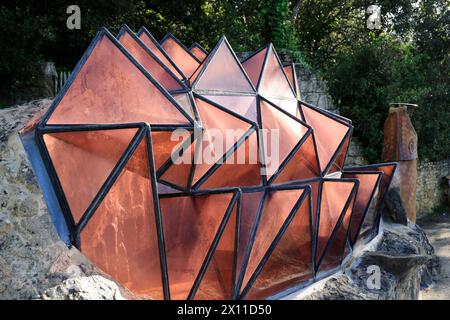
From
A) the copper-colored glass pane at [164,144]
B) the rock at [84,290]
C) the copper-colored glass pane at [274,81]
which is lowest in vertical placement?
the rock at [84,290]

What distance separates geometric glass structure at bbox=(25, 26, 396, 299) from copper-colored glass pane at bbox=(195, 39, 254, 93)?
0.01m

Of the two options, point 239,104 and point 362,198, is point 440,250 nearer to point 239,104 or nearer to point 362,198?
point 362,198

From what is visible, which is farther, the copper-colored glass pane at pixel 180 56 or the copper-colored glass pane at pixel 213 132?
the copper-colored glass pane at pixel 180 56

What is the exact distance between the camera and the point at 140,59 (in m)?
4.01

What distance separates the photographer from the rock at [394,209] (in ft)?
19.5

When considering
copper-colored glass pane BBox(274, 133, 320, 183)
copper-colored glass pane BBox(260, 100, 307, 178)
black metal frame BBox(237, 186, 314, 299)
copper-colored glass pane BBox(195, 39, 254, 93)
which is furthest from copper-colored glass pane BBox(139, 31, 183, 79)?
black metal frame BBox(237, 186, 314, 299)

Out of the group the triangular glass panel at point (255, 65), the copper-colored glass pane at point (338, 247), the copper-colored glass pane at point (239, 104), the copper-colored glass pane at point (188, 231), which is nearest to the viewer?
the copper-colored glass pane at point (188, 231)

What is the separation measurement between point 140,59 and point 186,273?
1.81 metres

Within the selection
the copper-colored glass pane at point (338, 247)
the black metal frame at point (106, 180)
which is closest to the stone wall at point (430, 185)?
the copper-colored glass pane at point (338, 247)

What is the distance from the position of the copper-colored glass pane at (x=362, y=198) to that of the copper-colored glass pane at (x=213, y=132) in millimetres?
1759

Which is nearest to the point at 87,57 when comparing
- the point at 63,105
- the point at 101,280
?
the point at 63,105

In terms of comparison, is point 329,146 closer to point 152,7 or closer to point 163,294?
point 163,294

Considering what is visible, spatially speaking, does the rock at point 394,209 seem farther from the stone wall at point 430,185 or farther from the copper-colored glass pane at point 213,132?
the stone wall at point 430,185

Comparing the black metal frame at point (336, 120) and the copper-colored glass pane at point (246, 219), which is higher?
the black metal frame at point (336, 120)
